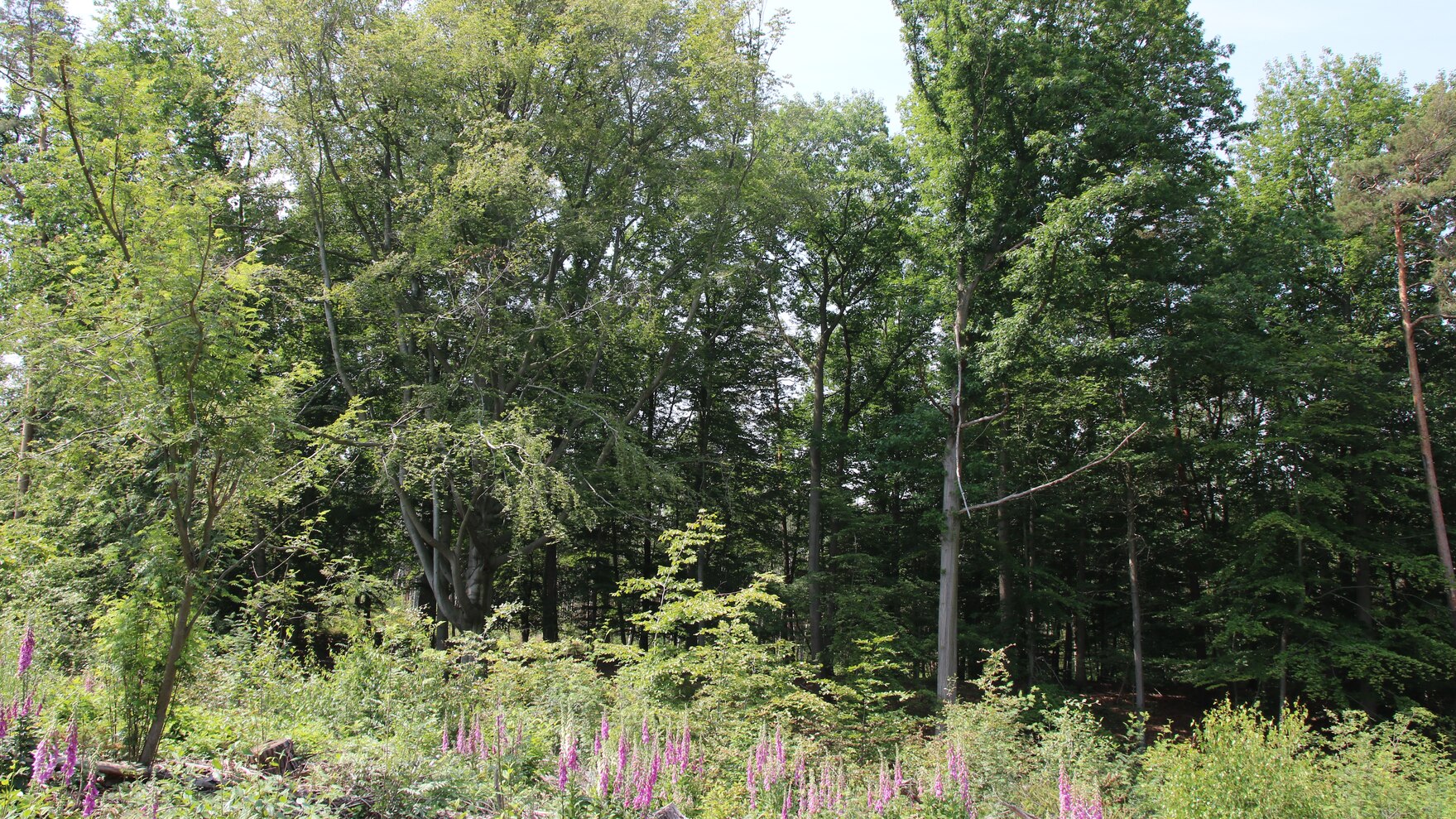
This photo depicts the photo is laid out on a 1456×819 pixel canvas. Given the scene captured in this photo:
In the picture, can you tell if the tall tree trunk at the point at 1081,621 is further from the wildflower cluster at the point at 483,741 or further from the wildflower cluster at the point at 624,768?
the wildflower cluster at the point at 483,741

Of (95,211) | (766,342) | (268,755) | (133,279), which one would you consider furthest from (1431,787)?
(766,342)

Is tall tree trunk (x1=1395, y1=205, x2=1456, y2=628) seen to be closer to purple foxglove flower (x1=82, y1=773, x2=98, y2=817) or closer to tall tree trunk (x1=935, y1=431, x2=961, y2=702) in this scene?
tall tree trunk (x1=935, y1=431, x2=961, y2=702)

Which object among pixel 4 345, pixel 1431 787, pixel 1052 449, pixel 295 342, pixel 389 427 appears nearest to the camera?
pixel 4 345

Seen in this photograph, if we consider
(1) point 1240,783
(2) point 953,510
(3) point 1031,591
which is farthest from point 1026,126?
(1) point 1240,783

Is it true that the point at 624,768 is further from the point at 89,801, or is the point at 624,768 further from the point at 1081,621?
the point at 1081,621

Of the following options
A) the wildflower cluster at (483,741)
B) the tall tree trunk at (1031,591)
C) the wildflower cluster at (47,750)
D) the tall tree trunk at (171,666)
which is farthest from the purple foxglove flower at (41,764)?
the tall tree trunk at (1031,591)

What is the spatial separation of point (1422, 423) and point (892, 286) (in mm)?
10262

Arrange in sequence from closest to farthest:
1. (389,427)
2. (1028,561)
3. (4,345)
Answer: (4,345)
(389,427)
(1028,561)

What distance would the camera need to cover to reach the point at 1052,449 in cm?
1681

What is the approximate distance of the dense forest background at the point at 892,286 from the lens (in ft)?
38.7

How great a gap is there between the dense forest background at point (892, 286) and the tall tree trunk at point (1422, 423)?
0.12 m

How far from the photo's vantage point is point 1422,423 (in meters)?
13.5

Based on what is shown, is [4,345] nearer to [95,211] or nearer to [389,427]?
[95,211]

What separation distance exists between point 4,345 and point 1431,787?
12.2m
